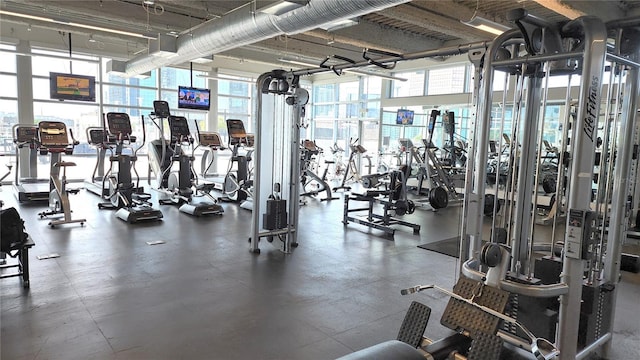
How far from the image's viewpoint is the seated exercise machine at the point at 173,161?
331 inches

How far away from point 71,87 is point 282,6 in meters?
7.21

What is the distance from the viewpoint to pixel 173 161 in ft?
28.8

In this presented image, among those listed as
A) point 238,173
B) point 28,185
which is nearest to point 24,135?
point 28,185

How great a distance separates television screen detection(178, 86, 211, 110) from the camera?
10.9 m

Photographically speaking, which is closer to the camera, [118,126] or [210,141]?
[118,126]

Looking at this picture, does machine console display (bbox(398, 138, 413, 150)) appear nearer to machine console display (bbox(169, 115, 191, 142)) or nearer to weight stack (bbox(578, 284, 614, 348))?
machine console display (bbox(169, 115, 191, 142))

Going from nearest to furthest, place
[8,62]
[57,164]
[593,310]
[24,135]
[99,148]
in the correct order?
[593,310]
[57,164]
[24,135]
[99,148]
[8,62]

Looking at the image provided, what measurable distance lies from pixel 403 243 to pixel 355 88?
9.69m

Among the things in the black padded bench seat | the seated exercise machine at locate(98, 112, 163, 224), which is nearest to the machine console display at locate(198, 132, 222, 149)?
the seated exercise machine at locate(98, 112, 163, 224)

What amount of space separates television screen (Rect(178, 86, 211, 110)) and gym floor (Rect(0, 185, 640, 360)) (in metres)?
5.21

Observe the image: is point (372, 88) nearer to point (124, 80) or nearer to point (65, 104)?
point (124, 80)

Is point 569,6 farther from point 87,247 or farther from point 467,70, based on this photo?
point 87,247

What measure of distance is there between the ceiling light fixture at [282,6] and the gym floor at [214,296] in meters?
2.85

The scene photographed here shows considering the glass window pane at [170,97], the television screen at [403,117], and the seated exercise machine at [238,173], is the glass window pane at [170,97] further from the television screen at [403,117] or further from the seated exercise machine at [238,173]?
the television screen at [403,117]
